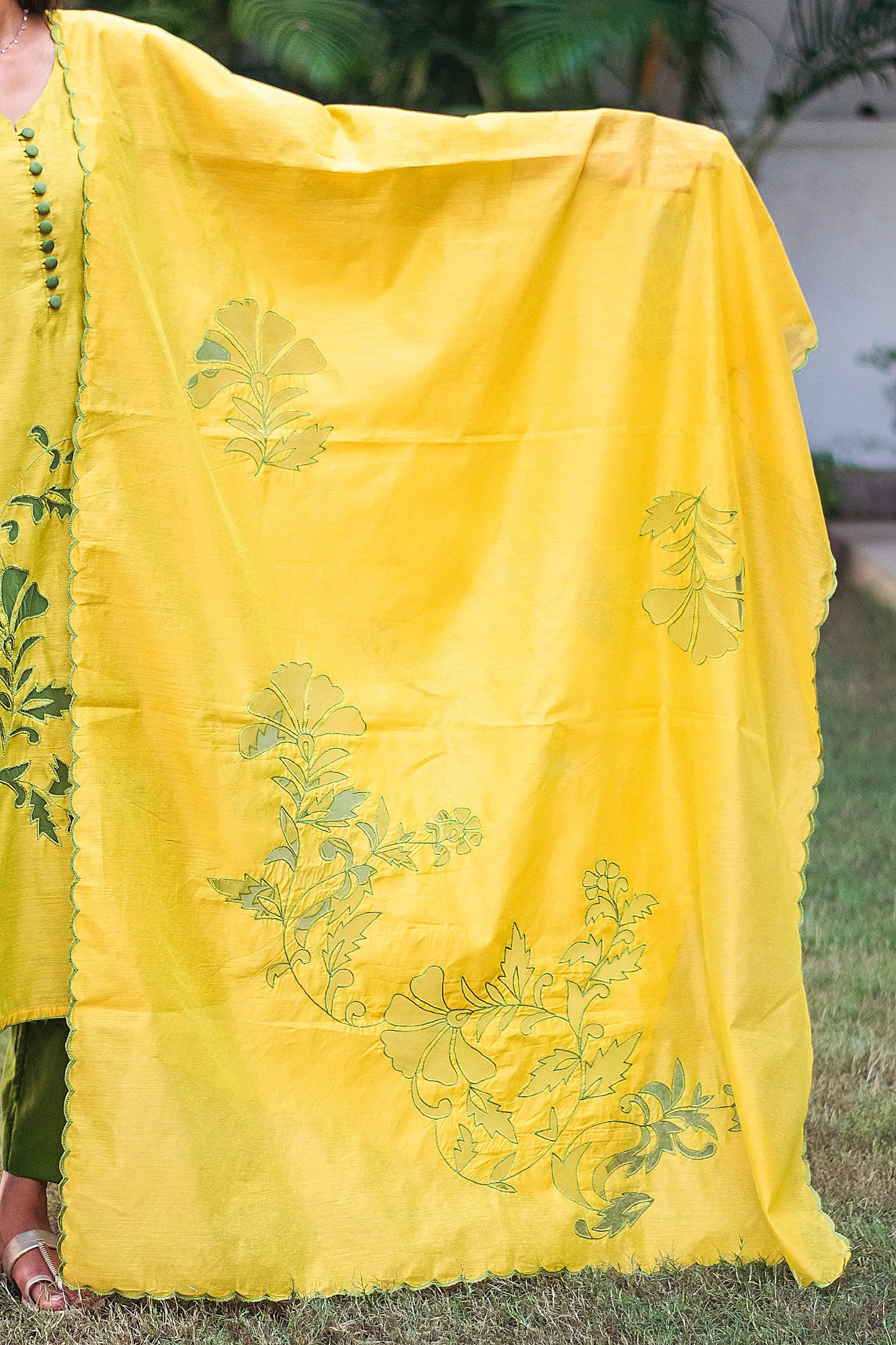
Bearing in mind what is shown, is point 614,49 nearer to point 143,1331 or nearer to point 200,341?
point 200,341

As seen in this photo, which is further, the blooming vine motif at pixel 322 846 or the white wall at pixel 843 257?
the white wall at pixel 843 257

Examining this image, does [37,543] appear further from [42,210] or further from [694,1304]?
[694,1304]

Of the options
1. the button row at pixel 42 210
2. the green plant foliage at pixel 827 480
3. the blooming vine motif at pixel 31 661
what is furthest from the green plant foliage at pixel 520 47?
the blooming vine motif at pixel 31 661

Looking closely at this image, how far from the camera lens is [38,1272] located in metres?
1.66

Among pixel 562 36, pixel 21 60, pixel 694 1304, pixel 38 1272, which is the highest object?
pixel 562 36

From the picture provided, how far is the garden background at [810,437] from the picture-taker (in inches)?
63.1

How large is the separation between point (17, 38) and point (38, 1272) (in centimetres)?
143

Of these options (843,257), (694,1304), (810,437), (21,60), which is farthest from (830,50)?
(694,1304)

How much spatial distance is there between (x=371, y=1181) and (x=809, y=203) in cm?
777

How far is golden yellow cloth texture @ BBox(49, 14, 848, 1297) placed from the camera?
5.14ft

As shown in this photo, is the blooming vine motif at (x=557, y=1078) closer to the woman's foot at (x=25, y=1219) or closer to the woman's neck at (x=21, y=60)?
the woman's foot at (x=25, y=1219)

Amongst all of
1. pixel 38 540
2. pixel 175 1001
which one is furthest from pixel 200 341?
pixel 175 1001

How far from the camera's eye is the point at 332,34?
5.41 meters

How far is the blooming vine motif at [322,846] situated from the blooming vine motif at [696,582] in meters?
0.35
